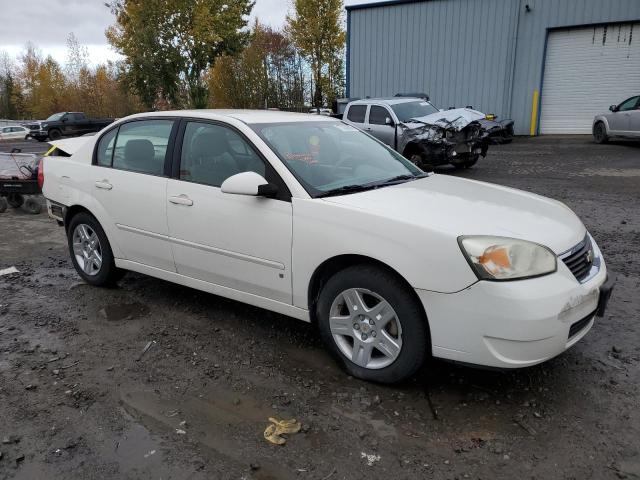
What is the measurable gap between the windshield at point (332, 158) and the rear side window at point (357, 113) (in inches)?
324

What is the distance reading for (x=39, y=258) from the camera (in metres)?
6.17

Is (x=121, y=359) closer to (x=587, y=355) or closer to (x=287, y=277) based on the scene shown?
(x=287, y=277)

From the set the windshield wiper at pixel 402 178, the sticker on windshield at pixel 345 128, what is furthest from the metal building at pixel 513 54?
the windshield wiper at pixel 402 178

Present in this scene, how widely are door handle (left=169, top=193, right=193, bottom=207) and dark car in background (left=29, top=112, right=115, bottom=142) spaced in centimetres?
3172

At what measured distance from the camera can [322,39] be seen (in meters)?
36.4

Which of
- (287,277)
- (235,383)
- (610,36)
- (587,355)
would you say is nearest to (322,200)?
(287,277)

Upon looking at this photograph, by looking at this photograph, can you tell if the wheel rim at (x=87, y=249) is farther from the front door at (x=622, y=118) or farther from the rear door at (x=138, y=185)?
the front door at (x=622, y=118)

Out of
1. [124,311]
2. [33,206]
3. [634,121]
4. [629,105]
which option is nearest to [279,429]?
[124,311]

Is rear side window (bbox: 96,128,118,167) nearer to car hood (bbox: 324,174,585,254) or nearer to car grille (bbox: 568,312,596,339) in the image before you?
car hood (bbox: 324,174,585,254)

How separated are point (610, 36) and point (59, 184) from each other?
70.8 ft

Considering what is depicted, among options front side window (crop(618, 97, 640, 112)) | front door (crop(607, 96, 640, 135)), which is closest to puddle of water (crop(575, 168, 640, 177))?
front door (crop(607, 96, 640, 135))

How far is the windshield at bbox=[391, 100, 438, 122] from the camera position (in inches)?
468

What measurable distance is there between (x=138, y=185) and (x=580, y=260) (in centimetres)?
325

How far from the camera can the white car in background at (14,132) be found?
3362cm
